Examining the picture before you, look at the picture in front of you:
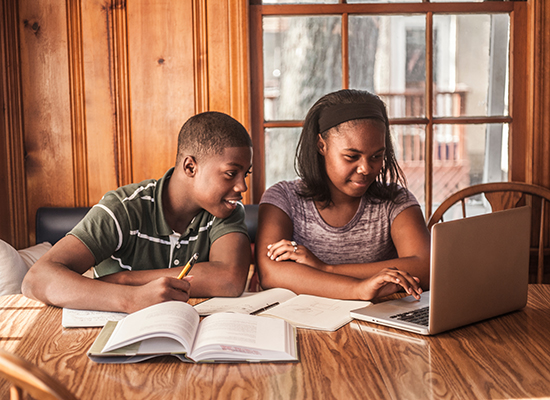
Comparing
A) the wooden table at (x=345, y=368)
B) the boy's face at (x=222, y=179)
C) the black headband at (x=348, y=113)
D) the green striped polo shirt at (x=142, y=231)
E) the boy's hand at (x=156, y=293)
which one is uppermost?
the black headband at (x=348, y=113)

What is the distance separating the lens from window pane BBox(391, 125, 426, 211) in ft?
7.50

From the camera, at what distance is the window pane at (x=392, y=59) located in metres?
2.24

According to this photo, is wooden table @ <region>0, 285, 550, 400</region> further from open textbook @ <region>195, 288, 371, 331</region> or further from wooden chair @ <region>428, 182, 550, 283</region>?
wooden chair @ <region>428, 182, 550, 283</region>

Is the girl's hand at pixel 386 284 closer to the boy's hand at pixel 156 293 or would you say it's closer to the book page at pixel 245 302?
the book page at pixel 245 302

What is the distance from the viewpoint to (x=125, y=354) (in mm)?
841

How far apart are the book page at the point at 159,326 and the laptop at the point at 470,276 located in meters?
0.36

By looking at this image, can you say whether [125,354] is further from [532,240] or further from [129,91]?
[532,240]

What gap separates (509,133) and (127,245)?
174 centimetres

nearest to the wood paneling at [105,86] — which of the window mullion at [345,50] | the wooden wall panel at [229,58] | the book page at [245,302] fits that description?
the wooden wall panel at [229,58]

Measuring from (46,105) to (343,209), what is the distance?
4.60 feet

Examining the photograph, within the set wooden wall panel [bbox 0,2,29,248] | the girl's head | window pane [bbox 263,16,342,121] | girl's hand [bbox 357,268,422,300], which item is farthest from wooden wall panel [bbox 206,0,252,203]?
girl's hand [bbox 357,268,422,300]

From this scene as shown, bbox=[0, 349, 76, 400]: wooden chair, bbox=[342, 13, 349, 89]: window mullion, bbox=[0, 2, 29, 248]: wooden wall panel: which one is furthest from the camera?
bbox=[342, 13, 349, 89]: window mullion

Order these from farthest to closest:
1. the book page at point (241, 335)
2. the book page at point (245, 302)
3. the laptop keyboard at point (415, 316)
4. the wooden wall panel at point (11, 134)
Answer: the wooden wall panel at point (11, 134), the book page at point (245, 302), the laptop keyboard at point (415, 316), the book page at point (241, 335)

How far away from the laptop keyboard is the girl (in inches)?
11.2
